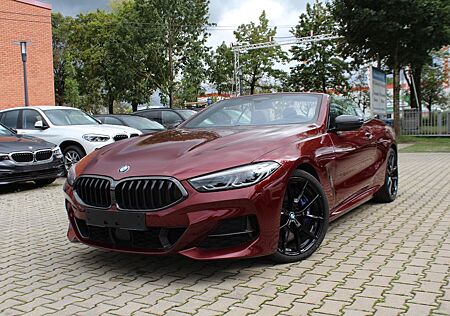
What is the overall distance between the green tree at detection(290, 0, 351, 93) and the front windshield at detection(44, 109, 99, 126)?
1164 inches

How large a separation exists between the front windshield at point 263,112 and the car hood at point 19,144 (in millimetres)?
4986

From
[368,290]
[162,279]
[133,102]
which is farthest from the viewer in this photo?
[133,102]

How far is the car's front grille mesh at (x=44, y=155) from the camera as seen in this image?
30.2 ft

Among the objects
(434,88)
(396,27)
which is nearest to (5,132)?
(396,27)

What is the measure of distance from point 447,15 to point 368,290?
62.2 ft

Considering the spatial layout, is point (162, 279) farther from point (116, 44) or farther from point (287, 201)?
point (116, 44)

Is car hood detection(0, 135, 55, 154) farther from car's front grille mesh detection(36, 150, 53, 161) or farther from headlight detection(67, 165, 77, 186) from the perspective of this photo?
headlight detection(67, 165, 77, 186)

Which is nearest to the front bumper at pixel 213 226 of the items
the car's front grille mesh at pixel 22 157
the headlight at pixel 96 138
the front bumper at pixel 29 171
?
the front bumper at pixel 29 171

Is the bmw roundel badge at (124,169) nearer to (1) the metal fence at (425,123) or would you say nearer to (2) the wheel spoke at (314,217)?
(2) the wheel spoke at (314,217)

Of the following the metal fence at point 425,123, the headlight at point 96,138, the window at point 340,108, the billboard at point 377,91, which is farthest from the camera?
the metal fence at point 425,123

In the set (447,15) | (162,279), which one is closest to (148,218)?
(162,279)

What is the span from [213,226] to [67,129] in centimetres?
832

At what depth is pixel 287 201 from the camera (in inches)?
153

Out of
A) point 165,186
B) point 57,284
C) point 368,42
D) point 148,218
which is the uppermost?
point 368,42
